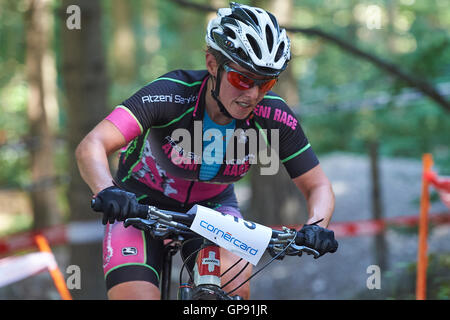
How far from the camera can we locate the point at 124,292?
9.04 ft

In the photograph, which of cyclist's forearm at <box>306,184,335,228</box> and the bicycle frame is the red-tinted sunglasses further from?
the bicycle frame

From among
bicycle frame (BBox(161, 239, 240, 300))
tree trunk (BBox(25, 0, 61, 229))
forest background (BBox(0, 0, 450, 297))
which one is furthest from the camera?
tree trunk (BBox(25, 0, 61, 229))

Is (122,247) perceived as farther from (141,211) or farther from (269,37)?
(269,37)

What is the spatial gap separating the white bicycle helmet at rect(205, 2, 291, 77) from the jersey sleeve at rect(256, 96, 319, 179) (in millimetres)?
333

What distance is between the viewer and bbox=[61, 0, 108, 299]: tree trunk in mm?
7543

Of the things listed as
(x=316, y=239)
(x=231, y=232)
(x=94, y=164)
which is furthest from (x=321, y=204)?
(x=94, y=164)

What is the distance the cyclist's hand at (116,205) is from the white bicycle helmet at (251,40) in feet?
3.26

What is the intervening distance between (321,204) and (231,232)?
852 millimetres

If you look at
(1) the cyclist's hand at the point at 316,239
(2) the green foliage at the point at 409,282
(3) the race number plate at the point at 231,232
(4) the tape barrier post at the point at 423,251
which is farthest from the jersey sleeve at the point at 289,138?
(2) the green foliage at the point at 409,282

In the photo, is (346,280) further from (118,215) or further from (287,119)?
(118,215)

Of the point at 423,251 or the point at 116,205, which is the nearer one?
the point at 116,205

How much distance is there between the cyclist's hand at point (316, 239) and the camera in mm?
2750

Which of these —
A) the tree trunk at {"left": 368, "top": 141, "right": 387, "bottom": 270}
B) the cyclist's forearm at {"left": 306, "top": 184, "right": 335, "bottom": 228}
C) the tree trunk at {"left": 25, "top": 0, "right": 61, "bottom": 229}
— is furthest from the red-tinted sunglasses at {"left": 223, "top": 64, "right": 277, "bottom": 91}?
the tree trunk at {"left": 25, "top": 0, "right": 61, "bottom": 229}

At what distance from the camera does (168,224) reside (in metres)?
2.60
